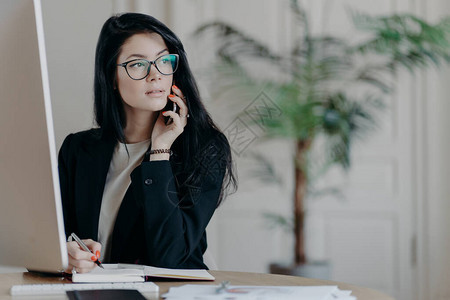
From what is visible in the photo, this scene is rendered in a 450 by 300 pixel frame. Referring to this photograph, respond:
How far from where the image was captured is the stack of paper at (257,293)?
3.42 feet

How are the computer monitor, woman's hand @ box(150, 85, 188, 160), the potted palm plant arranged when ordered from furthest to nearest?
→ the potted palm plant → woman's hand @ box(150, 85, 188, 160) → the computer monitor

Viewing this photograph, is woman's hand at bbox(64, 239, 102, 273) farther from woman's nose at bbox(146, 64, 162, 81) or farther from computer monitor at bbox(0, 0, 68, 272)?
woman's nose at bbox(146, 64, 162, 81)

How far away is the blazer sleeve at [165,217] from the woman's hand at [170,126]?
3.9 inches

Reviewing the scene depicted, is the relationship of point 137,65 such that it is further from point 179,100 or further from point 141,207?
point 141,207

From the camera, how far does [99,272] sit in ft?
4.23

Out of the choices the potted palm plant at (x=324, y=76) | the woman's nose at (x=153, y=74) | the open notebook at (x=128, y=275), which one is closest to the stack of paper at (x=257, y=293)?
the open notebook at (x=128, y=275)

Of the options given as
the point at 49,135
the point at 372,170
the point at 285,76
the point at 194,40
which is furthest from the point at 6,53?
the point at 372,170

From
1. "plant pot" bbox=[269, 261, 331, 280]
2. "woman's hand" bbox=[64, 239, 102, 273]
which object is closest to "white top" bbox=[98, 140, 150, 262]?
"woman's hand" bbox=[64, 239, 102, 273]

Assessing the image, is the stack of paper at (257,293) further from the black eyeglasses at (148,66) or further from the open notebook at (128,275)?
the black eyeglasses at (148,66)

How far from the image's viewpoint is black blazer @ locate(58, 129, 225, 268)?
5.16 feet

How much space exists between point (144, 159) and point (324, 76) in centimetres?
163

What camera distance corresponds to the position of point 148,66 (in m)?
1.73

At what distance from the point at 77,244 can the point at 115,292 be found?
30 centimetres

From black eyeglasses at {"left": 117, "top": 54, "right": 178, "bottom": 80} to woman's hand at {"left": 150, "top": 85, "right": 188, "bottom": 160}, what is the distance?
7cm
